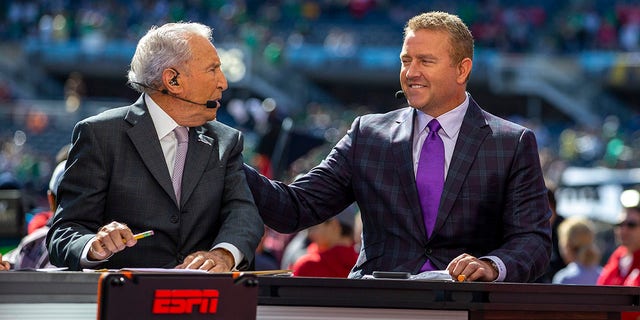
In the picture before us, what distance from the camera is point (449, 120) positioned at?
462 centimetres

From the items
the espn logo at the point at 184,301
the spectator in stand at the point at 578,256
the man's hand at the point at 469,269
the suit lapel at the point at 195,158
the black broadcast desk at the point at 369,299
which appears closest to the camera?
the espn logo at the point at 184,301

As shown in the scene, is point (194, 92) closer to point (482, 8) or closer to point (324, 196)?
point (324, 196)

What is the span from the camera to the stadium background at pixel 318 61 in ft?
103

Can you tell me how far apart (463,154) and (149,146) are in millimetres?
1107

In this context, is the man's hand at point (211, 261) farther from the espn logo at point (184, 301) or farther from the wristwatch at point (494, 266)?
the wristwatch at point (494, 266)

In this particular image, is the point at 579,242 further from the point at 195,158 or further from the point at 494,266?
the point at 195,158

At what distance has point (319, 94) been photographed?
40.6 metres

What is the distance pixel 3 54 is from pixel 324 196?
37.9 metres

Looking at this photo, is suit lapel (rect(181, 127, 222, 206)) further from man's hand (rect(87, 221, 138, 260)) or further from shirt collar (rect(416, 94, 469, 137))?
shirt collar (rect(416, 94, 469, 137))

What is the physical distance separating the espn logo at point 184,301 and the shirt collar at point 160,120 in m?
1.09

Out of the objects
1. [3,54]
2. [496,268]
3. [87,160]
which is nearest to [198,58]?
[87,160]

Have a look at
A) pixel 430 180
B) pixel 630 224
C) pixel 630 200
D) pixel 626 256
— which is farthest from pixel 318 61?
pixel 430 180

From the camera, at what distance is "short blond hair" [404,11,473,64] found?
4.51m

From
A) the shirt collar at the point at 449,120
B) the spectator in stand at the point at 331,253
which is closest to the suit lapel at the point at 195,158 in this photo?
the shirt collar at the point at 449,120
